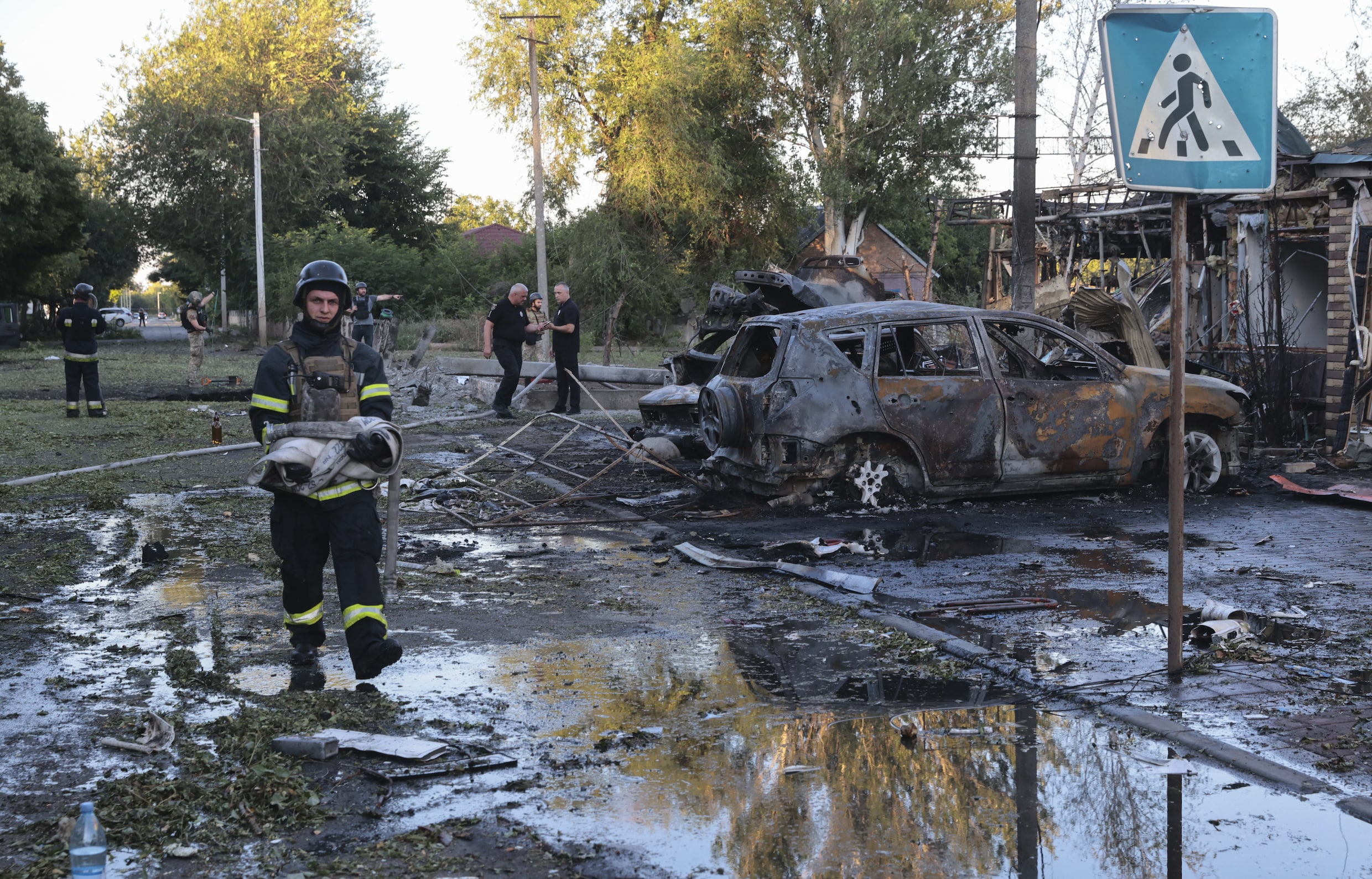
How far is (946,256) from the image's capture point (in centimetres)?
6512

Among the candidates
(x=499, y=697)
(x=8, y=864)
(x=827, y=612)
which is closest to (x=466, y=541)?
(x=827, y=612)

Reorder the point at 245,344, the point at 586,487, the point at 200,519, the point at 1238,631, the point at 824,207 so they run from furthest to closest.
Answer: the point at 245,344 → the point at 824,207 → the point at 586,487 → the point at 200,519 → the point at 1238,631

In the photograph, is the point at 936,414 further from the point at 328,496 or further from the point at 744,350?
the point at 328,496

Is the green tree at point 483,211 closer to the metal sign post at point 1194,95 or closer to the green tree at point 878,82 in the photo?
the green tree at point 878,82

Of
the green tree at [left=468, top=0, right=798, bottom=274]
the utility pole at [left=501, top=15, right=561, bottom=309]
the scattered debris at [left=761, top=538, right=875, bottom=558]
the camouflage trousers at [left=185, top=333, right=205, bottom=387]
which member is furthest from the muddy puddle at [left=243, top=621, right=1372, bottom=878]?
the green tree at [left=468, top=0, right=798, bottom=274]

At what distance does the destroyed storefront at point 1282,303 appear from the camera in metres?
12.9

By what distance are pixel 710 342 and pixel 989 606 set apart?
7.37m

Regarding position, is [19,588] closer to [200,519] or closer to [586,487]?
[200,519]

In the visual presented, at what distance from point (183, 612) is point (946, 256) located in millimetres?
61683

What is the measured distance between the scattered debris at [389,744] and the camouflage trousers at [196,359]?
66.0 feet

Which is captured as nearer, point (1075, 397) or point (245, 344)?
point (1075, 397)

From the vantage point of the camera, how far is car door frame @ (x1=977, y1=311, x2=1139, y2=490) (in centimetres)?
984

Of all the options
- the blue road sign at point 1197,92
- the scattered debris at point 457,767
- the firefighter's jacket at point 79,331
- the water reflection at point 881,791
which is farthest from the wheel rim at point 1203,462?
the firefighter's jacket at point 79,331

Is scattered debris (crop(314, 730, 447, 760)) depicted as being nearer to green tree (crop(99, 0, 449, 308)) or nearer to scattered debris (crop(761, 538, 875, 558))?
scattered debris (crop(761, 538, 875, 558))
